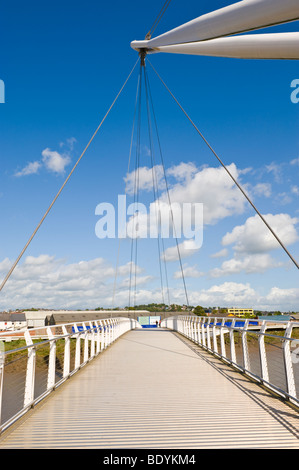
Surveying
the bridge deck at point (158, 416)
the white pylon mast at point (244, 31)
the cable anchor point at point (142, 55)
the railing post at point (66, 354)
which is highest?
the cable anchor point at point (142, 55)

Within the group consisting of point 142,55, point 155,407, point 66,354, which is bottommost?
point 155,407

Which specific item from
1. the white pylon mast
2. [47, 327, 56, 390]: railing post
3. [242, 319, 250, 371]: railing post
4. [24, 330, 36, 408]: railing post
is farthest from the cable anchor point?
[24, 330, 36, 408]: railing post

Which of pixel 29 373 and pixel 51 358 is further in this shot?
pixel 51 358

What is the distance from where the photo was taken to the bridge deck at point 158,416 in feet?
13.3

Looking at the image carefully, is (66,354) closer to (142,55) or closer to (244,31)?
(244,31)

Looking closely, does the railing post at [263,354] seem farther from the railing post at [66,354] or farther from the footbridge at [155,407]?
the railing post at [66,354]

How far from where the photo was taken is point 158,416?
5.07m

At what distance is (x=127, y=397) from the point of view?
251 inches

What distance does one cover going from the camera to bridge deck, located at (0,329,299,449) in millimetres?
4051

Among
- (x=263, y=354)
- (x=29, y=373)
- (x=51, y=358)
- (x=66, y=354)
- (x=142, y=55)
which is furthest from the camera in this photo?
(x=142, y=55)

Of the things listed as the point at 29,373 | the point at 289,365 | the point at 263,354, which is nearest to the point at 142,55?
the point at 263,354

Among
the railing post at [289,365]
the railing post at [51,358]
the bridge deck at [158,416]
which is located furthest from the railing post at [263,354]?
the railing post at [51,358]
